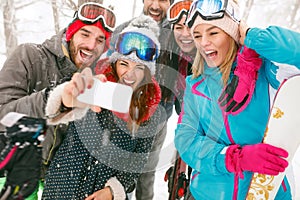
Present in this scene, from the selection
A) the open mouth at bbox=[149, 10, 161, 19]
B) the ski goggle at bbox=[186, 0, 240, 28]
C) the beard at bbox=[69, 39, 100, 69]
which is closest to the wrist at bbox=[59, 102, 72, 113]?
the beard at bbox=[69, 39, 100, 69]

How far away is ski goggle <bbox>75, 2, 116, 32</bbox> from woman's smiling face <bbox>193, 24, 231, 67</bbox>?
28.2 inches

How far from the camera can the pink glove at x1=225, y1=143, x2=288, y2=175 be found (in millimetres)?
1630

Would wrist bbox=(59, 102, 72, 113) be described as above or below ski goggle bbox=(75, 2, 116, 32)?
below

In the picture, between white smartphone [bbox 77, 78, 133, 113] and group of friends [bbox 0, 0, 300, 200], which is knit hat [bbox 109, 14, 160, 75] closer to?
group of friends [bbox 0, 0, 300, 200]

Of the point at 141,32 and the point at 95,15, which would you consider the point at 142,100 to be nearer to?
the point at 141,32

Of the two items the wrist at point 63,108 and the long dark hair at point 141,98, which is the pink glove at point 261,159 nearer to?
the long dark hair at point 141,98

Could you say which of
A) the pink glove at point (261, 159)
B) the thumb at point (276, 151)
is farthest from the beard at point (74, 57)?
the thumb at point (276, 151)

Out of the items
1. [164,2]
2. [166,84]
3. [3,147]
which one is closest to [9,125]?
[3,147]

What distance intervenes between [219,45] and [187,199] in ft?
3.62

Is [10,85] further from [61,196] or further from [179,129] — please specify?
[179,129]

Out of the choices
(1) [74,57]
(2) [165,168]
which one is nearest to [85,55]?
(1) [74,57]

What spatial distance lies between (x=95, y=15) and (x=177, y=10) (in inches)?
30.9

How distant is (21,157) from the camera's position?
1246 mm

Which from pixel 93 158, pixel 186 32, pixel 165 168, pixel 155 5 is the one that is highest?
pixel 155 5
